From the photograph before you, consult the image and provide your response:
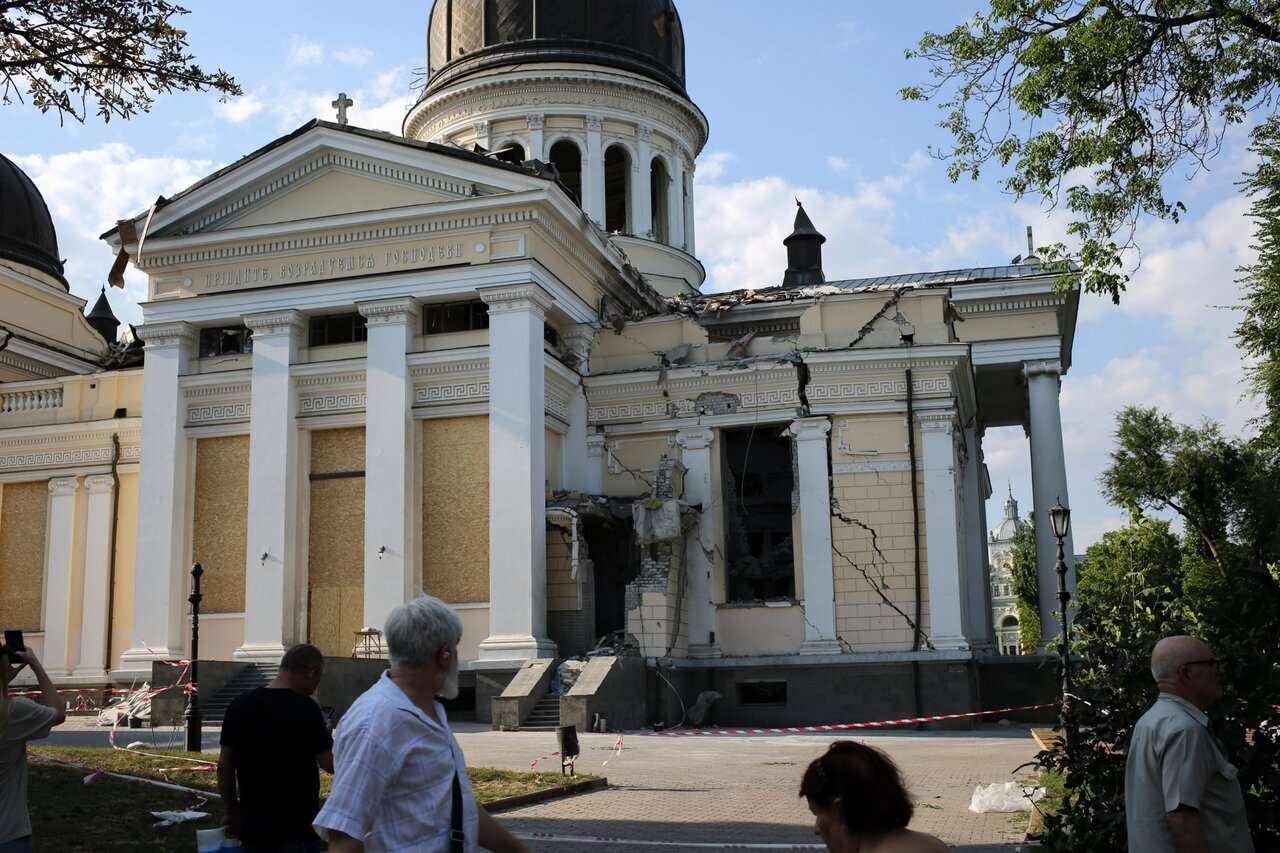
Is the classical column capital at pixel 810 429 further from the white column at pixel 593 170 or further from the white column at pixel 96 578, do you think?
the white column at pixel 96 578

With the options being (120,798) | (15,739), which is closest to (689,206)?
(120,798)

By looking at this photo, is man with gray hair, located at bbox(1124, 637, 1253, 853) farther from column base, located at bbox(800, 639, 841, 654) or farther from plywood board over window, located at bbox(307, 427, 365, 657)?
plywood board over window, located at bbox(307, 427, 365, 657)

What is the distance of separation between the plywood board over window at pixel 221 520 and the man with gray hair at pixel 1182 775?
25236 millimetres

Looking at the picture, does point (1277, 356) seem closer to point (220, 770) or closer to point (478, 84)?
point (220, 770)

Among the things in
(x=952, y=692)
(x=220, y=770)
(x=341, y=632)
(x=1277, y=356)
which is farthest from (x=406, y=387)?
(x=220, y=770)

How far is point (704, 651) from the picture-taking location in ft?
91.6

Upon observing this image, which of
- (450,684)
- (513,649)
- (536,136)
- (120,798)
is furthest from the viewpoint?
(536,136)

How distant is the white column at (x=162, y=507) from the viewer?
1118 inches

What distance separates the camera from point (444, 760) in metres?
4.84

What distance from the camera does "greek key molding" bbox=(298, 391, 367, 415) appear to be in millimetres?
28688

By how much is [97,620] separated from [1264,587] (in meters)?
28.6

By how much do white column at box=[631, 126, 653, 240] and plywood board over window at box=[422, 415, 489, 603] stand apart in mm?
12865

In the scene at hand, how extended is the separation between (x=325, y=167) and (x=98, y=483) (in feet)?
31.5

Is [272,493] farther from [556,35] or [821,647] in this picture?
[556,35]
